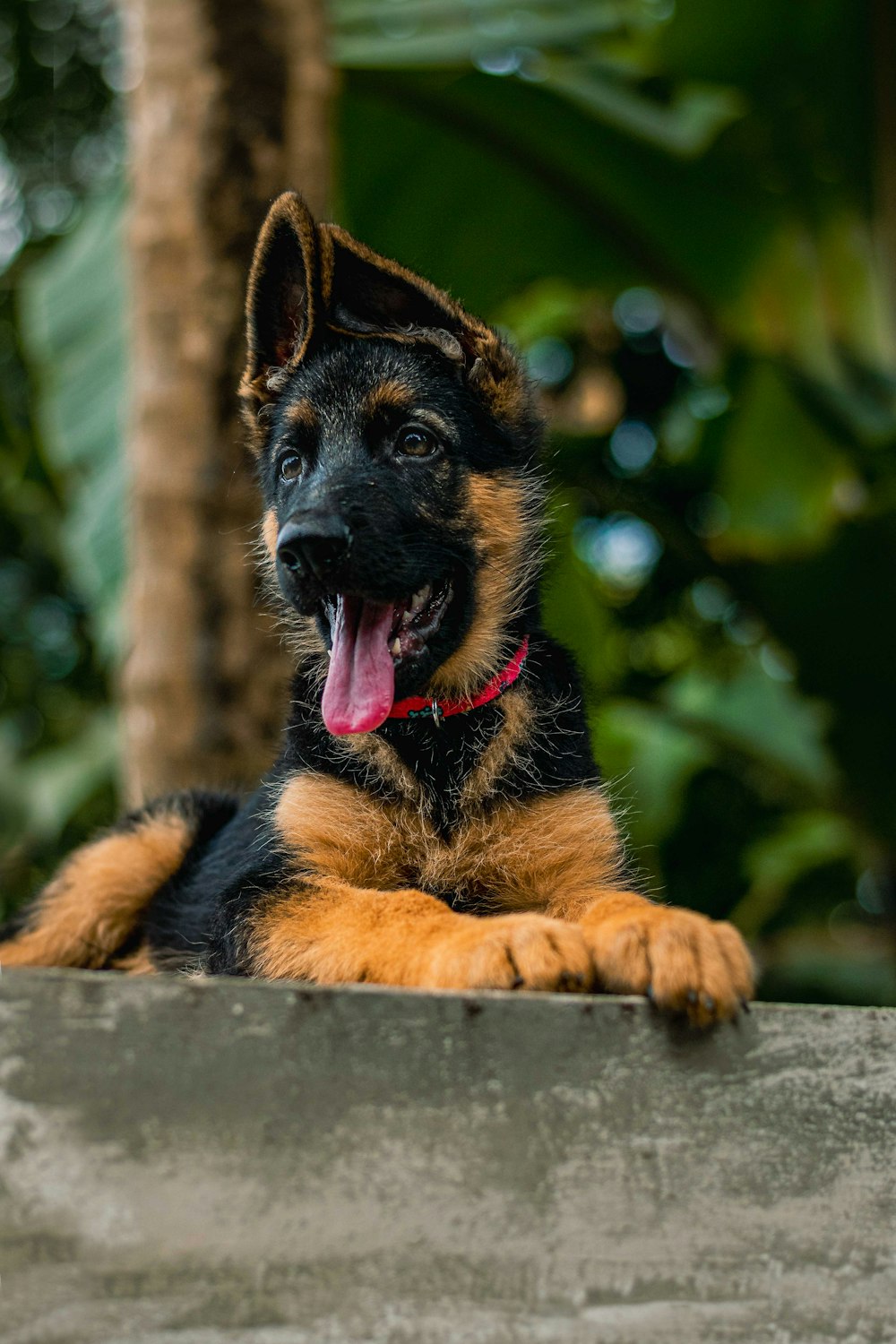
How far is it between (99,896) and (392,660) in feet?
4.68

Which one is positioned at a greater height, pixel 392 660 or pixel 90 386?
pixel 90 386

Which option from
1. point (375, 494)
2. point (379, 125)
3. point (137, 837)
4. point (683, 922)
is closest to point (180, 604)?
point (137, 837)

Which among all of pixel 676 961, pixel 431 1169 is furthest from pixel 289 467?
pixel 431 1169

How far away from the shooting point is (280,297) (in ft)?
11.4

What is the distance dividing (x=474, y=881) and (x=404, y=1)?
6552 millimetres

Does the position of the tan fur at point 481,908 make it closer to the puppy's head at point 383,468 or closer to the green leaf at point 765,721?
the puppy's head at point 383,468

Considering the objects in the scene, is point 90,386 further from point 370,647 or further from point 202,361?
point 370,647

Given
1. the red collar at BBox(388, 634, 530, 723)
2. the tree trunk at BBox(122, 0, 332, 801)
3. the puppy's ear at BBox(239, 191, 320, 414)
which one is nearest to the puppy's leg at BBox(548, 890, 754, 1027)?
the red collar at BBox(388, 634, 530, 723)

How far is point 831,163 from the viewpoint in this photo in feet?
28.5

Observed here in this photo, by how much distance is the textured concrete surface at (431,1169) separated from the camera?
2.12 meters

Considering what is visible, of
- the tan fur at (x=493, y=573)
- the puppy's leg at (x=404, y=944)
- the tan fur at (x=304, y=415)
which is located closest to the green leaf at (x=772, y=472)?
the tan fur at (x=493, y=573)

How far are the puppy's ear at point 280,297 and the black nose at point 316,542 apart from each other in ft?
2.27

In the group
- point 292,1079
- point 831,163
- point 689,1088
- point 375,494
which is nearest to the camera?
point 292,1079

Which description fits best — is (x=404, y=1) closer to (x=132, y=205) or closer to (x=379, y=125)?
(x=379, y=125)
